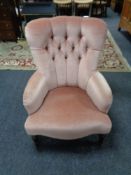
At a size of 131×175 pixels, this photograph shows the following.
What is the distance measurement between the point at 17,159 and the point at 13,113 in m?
0.56

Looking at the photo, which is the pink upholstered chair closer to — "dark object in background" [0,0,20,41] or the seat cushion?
the seat cushion

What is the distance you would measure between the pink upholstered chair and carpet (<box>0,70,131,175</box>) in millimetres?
269

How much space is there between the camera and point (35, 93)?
1413 millimetres

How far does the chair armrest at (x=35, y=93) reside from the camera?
4.47 feet

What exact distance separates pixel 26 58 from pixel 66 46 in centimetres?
158

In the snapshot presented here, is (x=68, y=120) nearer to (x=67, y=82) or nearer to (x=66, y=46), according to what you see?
(x=67, y=82)

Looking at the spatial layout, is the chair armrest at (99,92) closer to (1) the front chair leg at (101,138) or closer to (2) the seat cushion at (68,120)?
(2) the seat cushion at (68,120)

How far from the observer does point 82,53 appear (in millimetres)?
1617

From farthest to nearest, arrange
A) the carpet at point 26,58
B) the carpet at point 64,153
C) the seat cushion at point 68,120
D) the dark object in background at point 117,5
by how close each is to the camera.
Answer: the dark object in background at point 117,5
the carpet at point 26,58
the carpet at point 64,153
the seat cushion at point 68,120

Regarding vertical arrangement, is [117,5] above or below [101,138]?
above

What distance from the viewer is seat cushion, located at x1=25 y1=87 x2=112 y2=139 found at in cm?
132

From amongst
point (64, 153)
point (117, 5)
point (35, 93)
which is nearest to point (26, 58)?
point (35, 93)

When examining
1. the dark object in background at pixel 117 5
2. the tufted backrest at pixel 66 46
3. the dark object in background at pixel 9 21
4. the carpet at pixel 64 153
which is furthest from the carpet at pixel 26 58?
the dark object in background at pixel 117 5

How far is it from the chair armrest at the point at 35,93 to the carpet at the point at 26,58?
1.25 meters
